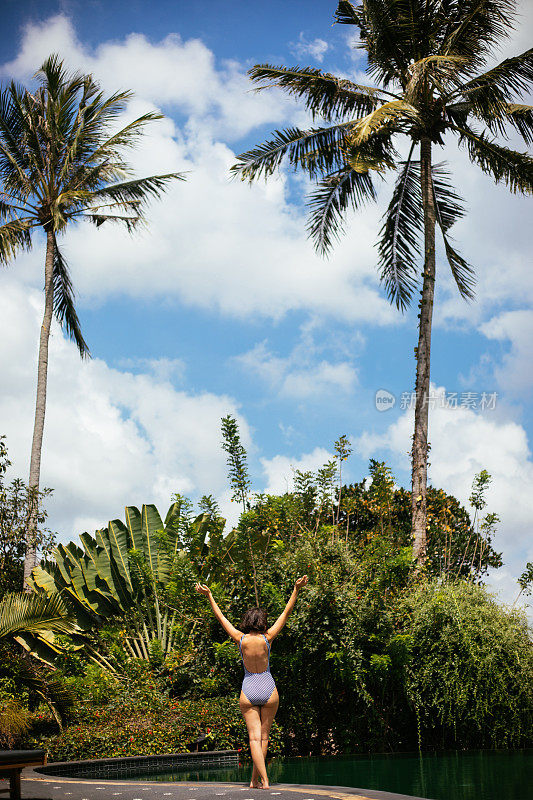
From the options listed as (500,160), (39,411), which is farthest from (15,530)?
(500,160)

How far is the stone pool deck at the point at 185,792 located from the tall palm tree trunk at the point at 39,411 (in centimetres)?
958

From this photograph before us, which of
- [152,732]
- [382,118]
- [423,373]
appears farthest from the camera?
[423,373]

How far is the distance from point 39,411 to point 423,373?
903cm

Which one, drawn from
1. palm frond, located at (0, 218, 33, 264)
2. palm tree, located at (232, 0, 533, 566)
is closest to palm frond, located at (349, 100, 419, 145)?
palm tree, located at (232, 0, 533, 566)

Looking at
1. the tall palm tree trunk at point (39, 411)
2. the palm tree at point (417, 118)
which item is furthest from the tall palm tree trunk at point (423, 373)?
the tall palm tree trunk at point (39, 411)

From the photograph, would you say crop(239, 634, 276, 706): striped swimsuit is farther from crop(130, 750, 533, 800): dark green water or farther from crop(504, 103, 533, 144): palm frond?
crop(504, 103, 533, 144): palm frond

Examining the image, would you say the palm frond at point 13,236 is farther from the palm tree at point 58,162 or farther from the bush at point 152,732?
the bush at point 152,732

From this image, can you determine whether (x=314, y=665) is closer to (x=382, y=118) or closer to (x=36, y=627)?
(x=36, y=627)

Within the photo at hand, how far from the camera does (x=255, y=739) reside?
7.02 m

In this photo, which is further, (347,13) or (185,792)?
(347,13)

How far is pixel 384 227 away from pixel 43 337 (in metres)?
8.86

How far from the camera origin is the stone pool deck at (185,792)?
20.3 ft

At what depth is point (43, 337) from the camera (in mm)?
19438

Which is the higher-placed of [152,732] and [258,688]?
[258,688]
